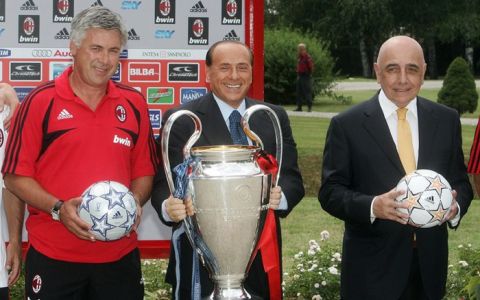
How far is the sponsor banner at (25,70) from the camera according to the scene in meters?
Answer: 5.95

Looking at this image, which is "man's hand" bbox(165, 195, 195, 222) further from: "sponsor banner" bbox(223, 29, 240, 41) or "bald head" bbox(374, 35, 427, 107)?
"sponsor banner" bbox(223, 29, 240, 41)

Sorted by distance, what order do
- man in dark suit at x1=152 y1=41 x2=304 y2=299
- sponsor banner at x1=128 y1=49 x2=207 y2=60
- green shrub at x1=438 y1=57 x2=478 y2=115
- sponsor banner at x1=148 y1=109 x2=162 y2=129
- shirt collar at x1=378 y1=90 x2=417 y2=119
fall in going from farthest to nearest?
green shrub at x1=438 y1=57 x2=478 y2=115, sponsor banner at x1=148 y1=109 x2=162 y2=129, sponsor banner at x1=128 y1=49 x2=207 y2=60, shirt collar at x1=378 y1=90 x2=417 y2=119, man in dark suit at x1=152 y1=41 x2=304 y2=299

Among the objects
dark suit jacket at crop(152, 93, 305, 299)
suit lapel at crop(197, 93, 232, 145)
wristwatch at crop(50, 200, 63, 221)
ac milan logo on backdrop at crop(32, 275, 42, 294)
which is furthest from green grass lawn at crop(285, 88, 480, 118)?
wristwatch at crop(50, 200, 63, 221)

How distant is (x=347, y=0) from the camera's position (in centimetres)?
1811

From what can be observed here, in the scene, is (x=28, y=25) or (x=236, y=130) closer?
(x=236, y=130)

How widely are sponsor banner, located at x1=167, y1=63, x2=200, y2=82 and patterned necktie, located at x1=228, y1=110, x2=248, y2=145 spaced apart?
1856 millimetres

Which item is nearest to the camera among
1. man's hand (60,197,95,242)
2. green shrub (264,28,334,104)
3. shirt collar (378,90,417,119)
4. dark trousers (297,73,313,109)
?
man's hand (60,197,95,242)

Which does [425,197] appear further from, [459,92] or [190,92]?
[459,92]

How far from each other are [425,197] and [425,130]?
0.65 metres

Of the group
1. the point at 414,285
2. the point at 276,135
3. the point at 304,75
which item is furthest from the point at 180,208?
the point at 304,75

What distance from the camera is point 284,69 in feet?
100

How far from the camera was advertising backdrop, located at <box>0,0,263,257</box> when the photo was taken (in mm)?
5922

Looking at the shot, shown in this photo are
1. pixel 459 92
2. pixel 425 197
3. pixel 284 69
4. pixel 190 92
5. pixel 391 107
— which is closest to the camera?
pixel 425 197

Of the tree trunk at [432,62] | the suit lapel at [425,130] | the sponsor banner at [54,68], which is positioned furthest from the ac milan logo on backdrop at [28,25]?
the tree trunk at [432,62]
